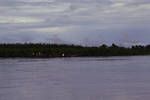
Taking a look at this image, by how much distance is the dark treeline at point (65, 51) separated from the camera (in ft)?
348

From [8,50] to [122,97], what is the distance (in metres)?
84.0

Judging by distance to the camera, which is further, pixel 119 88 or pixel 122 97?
pixel 119 88

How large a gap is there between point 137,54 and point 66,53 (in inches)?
670

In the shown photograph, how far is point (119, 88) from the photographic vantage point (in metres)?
28.1

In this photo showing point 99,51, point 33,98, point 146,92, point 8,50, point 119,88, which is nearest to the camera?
point 33,98

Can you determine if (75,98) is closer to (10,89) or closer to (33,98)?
(33,98)

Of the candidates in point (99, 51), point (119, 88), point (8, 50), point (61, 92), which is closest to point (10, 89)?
point (61, 92)

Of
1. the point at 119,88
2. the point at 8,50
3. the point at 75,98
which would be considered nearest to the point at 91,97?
the point at 75,98

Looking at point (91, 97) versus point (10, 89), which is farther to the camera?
point (10, 89)

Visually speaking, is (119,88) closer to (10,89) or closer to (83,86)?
(83,86)

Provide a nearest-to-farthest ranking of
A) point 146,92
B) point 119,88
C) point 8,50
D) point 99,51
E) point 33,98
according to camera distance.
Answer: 1. point 33,98
2. point 146,92
3. point 119,88
4. point 8,50
5. point 99,51

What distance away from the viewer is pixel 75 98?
77.2ft

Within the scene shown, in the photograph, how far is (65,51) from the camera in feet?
367

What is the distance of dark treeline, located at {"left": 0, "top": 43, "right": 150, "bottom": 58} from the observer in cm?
10595
